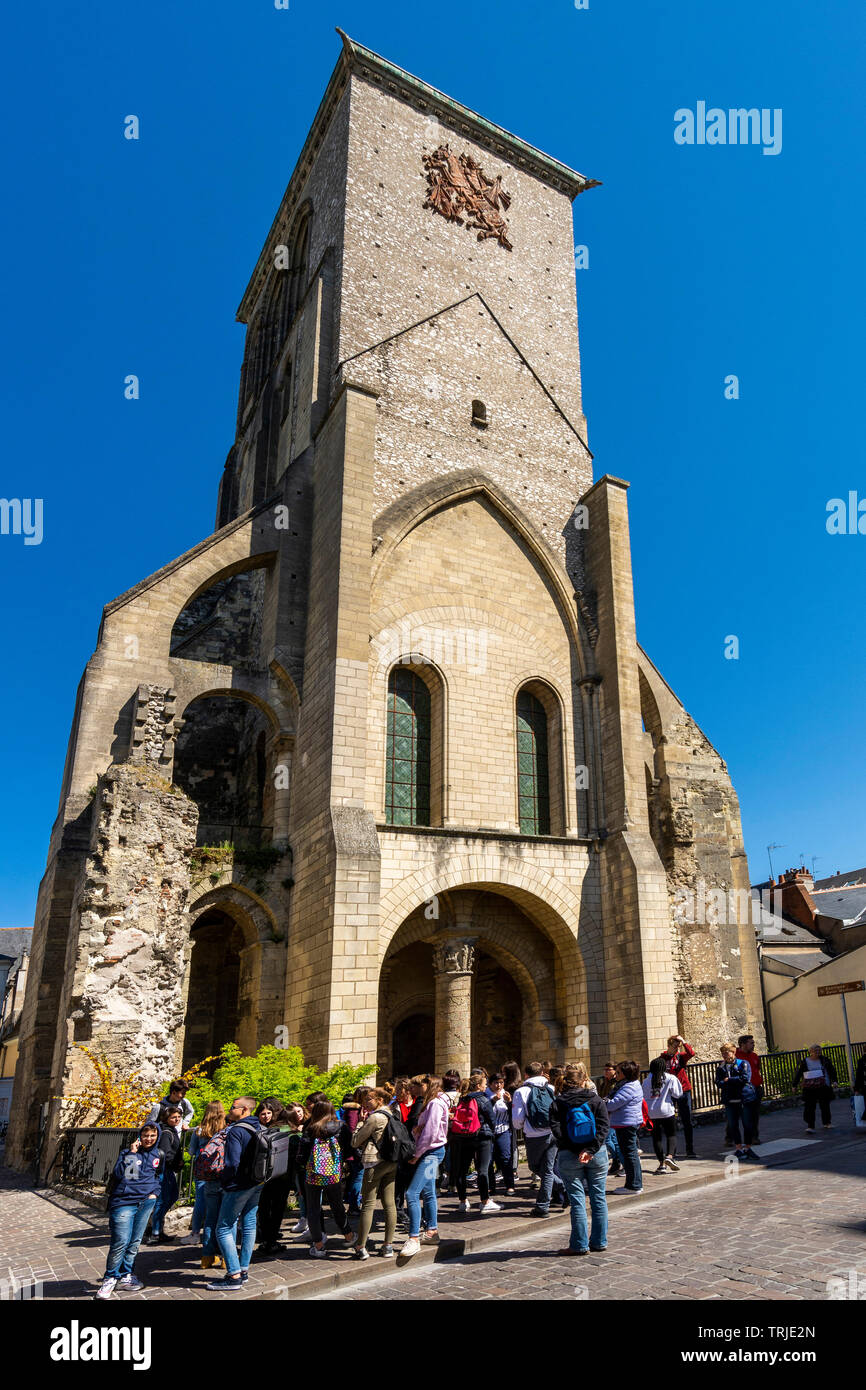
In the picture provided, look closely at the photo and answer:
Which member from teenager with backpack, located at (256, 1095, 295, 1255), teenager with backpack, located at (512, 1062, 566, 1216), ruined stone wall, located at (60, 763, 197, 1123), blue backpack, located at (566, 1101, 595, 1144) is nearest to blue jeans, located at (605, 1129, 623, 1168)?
teenager with backpack, located at (512, 1062, 566, 1216)

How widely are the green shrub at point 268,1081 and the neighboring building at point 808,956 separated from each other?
60.9 feet

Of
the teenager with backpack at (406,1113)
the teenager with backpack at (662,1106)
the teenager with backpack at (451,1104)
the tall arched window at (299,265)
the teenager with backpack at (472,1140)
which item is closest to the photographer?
the teenager with backpack at (406,1113)

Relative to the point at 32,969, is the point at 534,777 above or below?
above

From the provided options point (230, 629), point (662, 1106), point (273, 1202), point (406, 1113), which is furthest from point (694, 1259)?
point (230, 629)

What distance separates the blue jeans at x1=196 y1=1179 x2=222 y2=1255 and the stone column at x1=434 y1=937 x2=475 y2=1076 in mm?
9141

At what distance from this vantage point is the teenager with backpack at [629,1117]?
29.4 feet

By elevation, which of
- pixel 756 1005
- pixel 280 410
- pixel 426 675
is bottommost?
pixel 756 1005

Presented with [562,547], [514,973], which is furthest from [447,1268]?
[562,547]

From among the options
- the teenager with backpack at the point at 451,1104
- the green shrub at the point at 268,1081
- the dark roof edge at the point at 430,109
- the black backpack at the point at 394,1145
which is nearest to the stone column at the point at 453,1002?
the green shrub at the point at 268,1081

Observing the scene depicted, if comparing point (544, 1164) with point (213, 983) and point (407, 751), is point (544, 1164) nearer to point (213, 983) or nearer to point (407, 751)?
point (407, 751)

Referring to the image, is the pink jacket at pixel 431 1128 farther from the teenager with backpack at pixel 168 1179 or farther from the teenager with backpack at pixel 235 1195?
the teenager with backpack at pixel 168 1179
